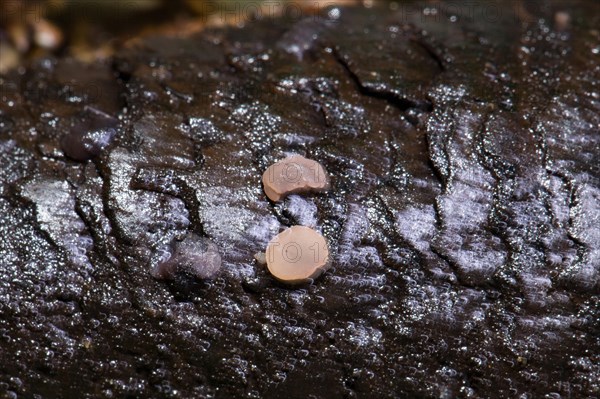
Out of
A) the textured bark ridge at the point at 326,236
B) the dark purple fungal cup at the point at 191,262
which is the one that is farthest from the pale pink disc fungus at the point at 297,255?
the dark purple fungal cup at the point at 191,262

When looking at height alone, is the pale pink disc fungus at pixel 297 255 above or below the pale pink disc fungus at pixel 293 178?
below

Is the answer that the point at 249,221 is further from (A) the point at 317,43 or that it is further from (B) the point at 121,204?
(A) the point at 317,43

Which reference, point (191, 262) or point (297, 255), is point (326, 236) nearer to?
point (297, 255)

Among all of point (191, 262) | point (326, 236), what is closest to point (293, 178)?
point (326, 236)

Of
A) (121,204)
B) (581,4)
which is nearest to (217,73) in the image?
(121,204)

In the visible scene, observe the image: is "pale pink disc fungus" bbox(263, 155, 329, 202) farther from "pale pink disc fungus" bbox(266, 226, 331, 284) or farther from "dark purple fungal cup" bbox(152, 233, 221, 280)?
"dark purple fungal cup" bbox(152, 233, 221, 280)

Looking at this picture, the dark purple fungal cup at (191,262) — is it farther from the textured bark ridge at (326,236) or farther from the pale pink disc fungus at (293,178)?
the pale pink disc fungus at (293,178)
